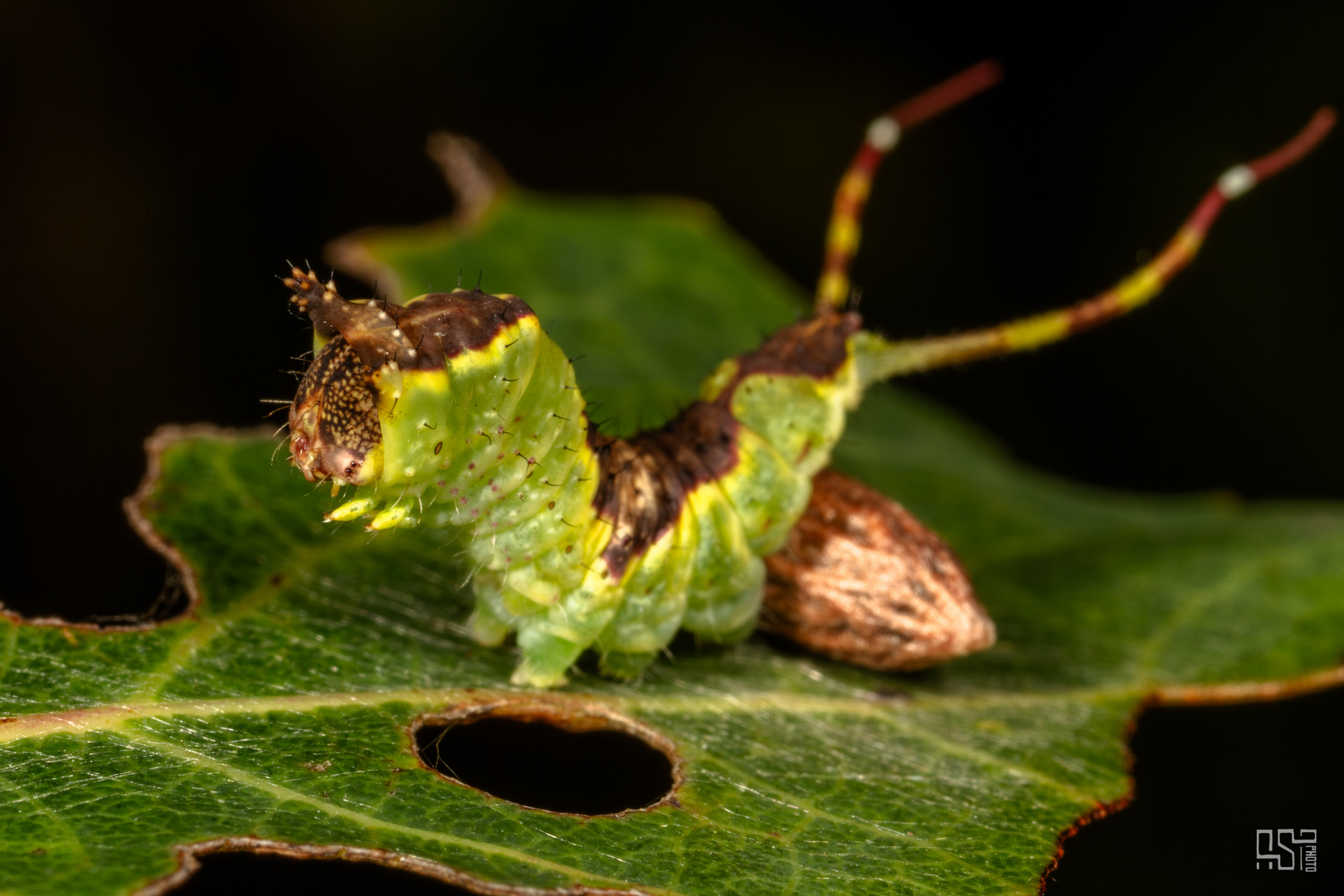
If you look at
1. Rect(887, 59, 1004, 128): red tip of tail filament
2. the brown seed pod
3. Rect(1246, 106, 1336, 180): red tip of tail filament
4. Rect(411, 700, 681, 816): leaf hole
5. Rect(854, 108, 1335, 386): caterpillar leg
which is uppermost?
Rect(887, 59, 1004, 128): red tip of tail filament

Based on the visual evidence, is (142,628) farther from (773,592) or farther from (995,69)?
(995,69)

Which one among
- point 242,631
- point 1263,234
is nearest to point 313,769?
point 242,631

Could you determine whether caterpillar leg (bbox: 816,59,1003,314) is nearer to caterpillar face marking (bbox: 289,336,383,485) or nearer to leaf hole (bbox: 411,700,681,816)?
leaf hole (bbox: 411,700,681,816)

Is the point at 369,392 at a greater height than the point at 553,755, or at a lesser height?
greater

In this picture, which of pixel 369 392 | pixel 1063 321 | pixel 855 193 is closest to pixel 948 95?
pixel 855 193

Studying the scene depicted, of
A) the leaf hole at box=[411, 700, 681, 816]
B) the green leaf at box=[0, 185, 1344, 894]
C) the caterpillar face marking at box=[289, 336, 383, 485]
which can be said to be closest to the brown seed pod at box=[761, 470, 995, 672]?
the green leaf at box=[0, 185, 1344, 894]

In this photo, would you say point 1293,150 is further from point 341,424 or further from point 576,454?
point 341,424
